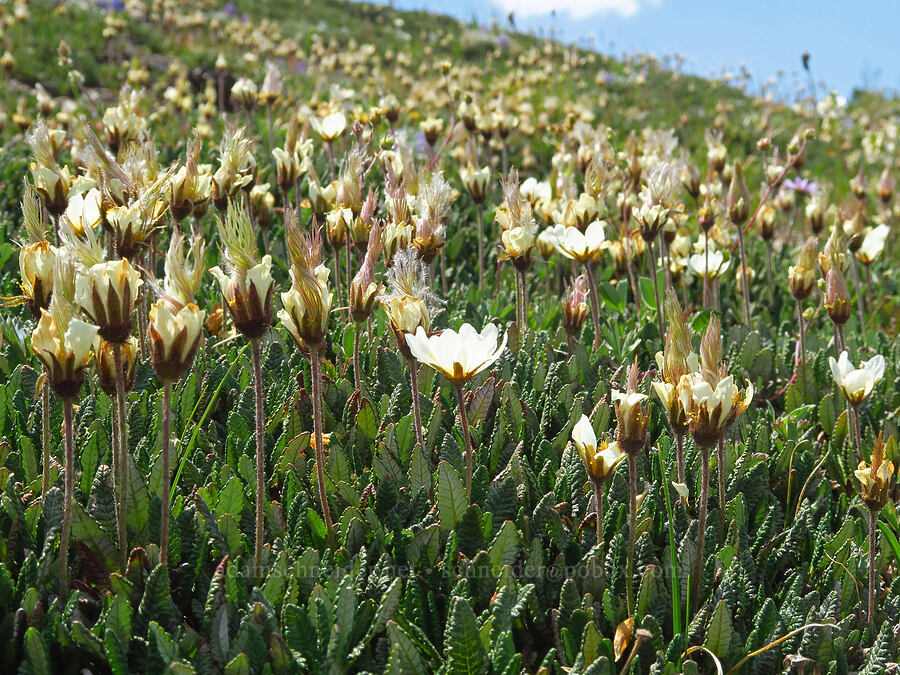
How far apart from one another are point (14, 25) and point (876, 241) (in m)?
7.02

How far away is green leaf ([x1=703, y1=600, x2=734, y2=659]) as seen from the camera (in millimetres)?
1393

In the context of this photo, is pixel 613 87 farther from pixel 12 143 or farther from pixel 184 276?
pixel 184 276

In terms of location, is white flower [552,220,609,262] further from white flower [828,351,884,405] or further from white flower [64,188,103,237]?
white flower [64,188,103,237]

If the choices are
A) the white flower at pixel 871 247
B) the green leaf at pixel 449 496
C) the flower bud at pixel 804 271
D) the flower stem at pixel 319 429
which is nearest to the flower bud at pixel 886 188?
the white flower at pixel 871 247

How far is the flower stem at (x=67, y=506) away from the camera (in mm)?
1236

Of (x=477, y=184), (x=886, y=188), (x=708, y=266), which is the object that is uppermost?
(x=886, y=188)

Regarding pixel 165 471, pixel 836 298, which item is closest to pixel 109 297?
pixel 165 471

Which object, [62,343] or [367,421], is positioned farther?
[367,421]

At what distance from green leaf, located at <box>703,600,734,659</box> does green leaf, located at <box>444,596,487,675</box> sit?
418 millimetres

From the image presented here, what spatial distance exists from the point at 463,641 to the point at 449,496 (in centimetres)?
34

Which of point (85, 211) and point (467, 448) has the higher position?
point (85, 211)

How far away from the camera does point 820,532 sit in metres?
1.80

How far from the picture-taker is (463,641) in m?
1.30

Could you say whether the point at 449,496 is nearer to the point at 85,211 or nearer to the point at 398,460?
the point at 398,460
